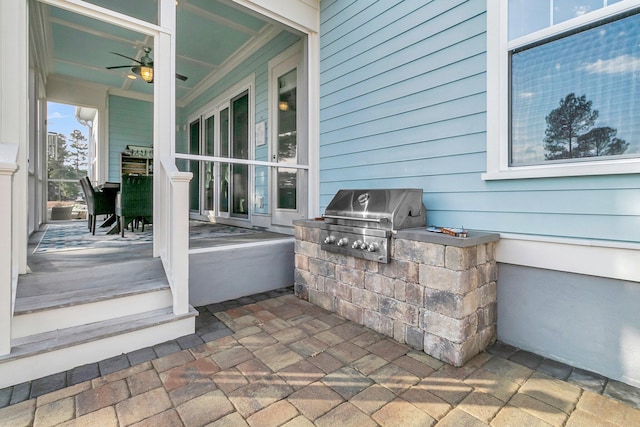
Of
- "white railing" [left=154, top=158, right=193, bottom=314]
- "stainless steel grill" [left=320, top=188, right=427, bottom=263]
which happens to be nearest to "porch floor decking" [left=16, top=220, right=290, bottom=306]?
"white railing" [left=154, top=158, right=193, bottom=314]

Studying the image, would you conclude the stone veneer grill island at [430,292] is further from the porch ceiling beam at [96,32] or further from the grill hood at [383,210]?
the porch ceiling beam at [96,32]

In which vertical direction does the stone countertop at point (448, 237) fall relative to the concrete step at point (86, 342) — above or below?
above

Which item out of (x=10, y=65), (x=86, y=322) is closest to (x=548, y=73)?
(x=86, y=322)

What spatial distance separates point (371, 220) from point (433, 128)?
0.97 m

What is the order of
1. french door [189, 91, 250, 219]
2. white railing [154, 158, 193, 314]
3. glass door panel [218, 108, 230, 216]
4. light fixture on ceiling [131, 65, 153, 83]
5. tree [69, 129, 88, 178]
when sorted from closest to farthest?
white railing [154, 158, 193, 314]
light fixture on ceiling [131, 65, 153, 83]
french door [189, 91, 250, 219]
glass door panel [218, 108, 230, 216]
tree [69, 129, 88, 178]

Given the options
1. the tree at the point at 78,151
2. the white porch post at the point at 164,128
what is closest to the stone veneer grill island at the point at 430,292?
the white porch post at the point at 164,128

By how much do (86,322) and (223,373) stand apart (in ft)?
3.43

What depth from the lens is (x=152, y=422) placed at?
1.43 metres

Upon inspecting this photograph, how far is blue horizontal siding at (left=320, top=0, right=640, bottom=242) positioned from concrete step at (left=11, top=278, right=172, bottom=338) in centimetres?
217

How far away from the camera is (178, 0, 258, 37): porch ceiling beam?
13.5 ft

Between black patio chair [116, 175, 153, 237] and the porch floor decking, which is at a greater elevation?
black patio chair [116, 175, 153, 237]

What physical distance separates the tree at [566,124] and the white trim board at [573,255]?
56 cm

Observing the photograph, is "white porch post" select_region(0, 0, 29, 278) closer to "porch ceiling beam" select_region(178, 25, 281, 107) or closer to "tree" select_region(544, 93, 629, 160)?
"porch ceiling beam" select_region(178, 25, 281, 107)

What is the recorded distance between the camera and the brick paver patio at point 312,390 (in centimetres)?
147
